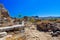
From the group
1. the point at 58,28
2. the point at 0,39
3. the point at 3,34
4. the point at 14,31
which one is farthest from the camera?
the point at 58,28

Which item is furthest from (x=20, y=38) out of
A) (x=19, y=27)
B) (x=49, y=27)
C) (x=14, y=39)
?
(x=49, y=27)

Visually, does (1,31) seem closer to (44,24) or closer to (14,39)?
(14,39)

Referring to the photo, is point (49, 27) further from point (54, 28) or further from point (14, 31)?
point (14, 31)

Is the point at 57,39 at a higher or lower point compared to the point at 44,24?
lower

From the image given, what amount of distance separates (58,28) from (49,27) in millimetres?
1618

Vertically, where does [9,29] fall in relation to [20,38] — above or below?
above

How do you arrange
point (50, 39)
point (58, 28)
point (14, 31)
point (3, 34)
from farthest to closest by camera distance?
point (58, 28) < point (50, 39) < point (14, 31) < point (3, 34)

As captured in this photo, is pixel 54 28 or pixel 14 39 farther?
pixel 54 28

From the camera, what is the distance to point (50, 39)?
1063 centimetres

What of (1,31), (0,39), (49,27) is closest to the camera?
(0,39)

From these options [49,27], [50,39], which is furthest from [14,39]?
[49,27]

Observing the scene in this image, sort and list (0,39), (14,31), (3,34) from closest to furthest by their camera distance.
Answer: (0,39) → (3,34) → (14,31)

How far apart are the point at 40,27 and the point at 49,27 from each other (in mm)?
1276

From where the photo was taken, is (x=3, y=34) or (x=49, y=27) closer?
(x=3, y=34)
